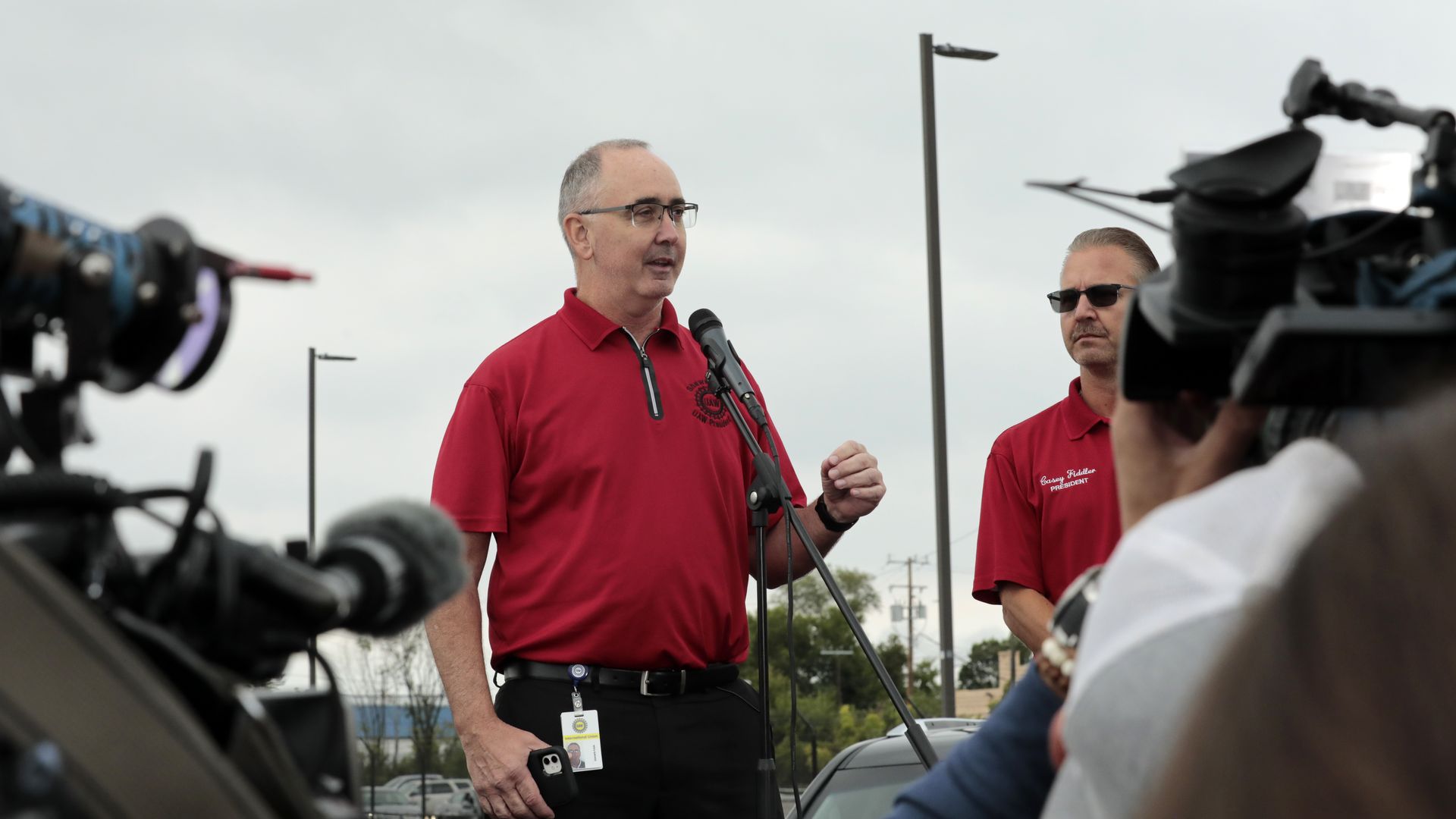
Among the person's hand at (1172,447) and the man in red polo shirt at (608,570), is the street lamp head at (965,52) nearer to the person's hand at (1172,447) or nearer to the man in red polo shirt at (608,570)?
the man in red polo shirt at (608,570)

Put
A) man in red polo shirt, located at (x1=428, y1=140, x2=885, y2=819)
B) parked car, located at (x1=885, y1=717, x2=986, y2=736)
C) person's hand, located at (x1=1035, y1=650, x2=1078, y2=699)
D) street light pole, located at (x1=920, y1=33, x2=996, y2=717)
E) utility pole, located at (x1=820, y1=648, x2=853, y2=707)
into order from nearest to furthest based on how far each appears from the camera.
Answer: person's hand, located at (x1=1035, y1=650, x2=1078, y2=699), man in red polo shirt, located at (x1=428, y1=140, x2=885, y2=819), parked car, located at (x1=885, y1=717, x2=986, y2=736), street light pole, located at (x1=920, y1=33, x2=996, y2=717), utility pole, located at (x1=820, y1=648, x2=853, y2=707)

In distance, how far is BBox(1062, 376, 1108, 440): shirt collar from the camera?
14.7ft

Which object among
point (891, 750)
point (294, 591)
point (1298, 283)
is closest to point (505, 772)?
point (891, 750)

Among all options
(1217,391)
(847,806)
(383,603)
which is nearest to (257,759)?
(383,603)

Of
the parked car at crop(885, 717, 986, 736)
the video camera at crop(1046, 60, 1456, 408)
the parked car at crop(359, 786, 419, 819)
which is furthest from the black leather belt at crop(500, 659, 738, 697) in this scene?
A: the parked car at crop(359, 786, 419, 819)

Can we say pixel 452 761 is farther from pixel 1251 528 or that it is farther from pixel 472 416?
pixel 1251 528

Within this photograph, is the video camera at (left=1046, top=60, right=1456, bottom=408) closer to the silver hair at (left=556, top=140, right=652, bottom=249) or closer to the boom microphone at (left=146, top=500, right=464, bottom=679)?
the boom microphone at (left=146, top=500, right=464, bottom=679)

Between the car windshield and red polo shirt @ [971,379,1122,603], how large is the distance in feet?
2.49

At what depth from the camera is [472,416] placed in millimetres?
4238

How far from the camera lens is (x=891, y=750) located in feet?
16.6

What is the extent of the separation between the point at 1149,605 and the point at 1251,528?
92 mm

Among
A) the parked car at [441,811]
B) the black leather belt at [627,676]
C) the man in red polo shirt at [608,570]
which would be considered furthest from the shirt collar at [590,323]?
the parked car at [441,811]

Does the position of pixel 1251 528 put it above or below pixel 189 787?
above

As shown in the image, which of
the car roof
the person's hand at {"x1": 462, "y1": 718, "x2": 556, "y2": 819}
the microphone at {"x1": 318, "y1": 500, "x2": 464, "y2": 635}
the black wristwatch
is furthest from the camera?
the car roof
